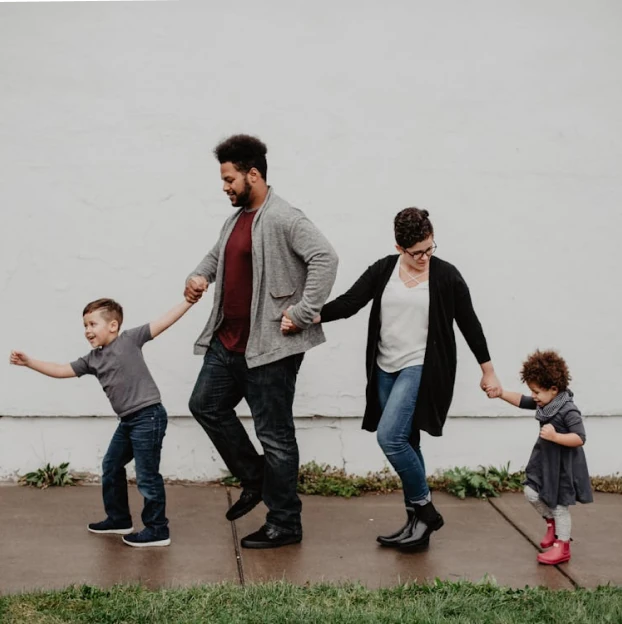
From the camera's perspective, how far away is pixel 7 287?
6.00m

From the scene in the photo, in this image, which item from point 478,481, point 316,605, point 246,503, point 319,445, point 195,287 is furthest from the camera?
point 319,445

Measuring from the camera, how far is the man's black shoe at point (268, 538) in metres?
4.99

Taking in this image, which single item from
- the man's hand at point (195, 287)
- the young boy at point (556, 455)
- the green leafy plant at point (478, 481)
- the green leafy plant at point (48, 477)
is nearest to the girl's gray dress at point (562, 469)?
the young boy at point (556, 455)

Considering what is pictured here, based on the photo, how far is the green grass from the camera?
13.2ft

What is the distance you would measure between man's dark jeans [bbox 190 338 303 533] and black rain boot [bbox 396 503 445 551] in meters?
0.55

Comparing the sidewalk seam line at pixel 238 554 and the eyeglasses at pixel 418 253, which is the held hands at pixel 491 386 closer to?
the eyeglasses at pixel 418 253

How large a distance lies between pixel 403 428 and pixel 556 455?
731 millimetres

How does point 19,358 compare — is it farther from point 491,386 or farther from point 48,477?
point 491,386

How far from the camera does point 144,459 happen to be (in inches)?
195

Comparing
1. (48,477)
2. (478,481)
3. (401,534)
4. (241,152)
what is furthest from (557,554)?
(48,477)

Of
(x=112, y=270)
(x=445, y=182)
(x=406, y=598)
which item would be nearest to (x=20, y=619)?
(x=406, y=598)

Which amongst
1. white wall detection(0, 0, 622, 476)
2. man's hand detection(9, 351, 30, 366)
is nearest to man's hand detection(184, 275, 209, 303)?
man's hand detection(9, 351, 30, 366)

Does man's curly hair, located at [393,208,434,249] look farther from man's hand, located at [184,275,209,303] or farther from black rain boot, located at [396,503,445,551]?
black rain boot, located at [396,503,445,551]

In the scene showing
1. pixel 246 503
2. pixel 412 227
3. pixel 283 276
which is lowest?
pixel 246 503
